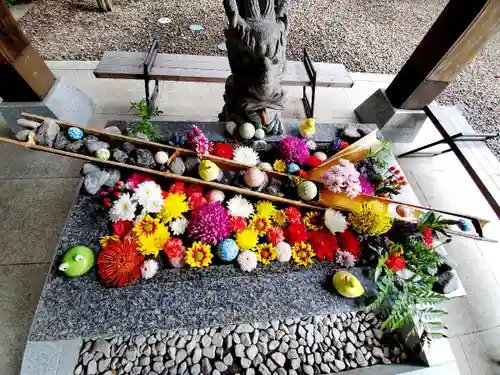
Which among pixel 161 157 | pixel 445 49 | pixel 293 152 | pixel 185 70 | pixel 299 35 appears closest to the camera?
pixel 161 157

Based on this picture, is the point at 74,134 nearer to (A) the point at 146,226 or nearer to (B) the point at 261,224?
(A) the point at 146,226

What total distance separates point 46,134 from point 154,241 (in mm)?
935

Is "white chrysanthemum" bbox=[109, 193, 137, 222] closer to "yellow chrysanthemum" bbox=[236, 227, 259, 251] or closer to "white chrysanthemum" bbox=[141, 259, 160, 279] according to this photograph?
"white chrysanthemum" bbox=[141, 259, 160, 279]

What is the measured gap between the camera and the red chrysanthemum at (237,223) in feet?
5.97

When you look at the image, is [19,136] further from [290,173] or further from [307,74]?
[307,74]

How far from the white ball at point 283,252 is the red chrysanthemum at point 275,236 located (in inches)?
1.2

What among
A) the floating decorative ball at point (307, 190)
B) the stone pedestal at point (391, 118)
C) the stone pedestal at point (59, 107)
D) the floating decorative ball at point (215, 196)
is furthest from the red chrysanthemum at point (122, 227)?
the stone pedestal at point (391, 118)

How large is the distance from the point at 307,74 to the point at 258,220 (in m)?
2.00

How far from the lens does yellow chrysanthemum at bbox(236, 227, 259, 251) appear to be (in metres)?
1.79

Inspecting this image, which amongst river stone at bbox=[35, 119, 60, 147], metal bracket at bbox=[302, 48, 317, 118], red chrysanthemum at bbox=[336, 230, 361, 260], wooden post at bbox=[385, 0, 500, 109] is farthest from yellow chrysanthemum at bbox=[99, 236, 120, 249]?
wooden post at bbox=[385, 0, 500, 109]

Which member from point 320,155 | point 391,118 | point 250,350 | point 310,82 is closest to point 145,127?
point 320,155

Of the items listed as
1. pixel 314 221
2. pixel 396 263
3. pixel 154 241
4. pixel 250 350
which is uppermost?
pixel 314 221

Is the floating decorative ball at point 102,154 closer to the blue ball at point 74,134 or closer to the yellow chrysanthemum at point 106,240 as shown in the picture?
the blue ball at point 74,134

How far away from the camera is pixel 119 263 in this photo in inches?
64.3
